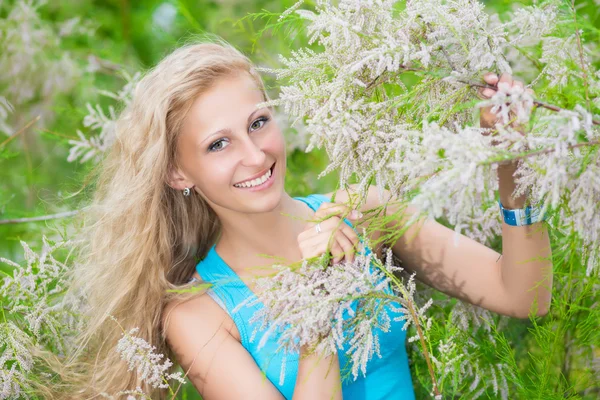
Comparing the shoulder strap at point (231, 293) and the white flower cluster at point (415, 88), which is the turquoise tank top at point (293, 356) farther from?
the white flower cluster at point (415, 88)

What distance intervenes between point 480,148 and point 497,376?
4.30 feet

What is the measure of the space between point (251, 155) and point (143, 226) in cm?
57

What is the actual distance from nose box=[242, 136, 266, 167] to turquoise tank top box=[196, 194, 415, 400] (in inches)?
16.3

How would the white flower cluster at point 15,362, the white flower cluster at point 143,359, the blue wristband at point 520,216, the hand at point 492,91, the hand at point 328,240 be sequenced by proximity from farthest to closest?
the white flower cluster at point 15,362 → the white flower cluster at point 143,359 → the hand at point 328,240 → the blue wristband at point 520,216 → the hand at point 492,91

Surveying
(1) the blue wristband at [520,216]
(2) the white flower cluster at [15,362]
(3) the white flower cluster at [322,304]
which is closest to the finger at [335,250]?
(3) the white flower cluster at [322,304]

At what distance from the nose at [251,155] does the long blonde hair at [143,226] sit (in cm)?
25

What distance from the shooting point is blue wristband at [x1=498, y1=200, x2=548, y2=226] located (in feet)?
4.88

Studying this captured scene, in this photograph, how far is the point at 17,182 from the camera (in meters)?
4.01

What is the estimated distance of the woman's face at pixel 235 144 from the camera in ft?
6.47

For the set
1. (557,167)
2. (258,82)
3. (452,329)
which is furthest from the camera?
(258,82)

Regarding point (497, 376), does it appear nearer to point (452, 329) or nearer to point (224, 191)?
point (452, 329)

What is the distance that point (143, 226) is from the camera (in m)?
2.29

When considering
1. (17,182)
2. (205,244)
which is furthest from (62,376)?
(17,182)

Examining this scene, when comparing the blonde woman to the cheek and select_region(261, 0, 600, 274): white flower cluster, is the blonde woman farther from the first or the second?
select_region(261, 0, 600, 274): white flower cluster
